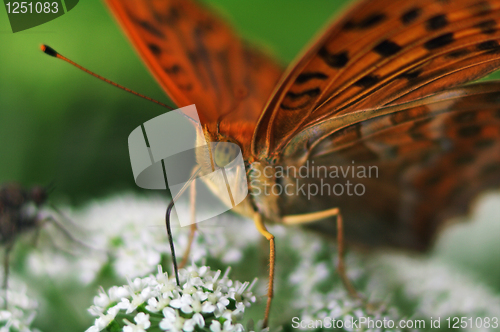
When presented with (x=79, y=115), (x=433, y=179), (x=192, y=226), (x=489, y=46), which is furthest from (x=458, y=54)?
(x=79, y=115)

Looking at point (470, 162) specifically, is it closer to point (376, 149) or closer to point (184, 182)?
point (376, 149)

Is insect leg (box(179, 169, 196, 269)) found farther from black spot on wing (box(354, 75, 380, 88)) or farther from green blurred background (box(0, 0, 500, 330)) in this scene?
black spot on wing (box(354, 75, 380, 88))

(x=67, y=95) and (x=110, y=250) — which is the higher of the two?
(x=67, y=95)

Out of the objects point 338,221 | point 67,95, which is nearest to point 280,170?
point 338,221

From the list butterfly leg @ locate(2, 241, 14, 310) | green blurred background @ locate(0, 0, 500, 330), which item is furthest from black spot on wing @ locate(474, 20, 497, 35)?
butterfly leg @ locate(2, 241, 14, 310)

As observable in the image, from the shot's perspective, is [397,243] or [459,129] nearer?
[459,129]

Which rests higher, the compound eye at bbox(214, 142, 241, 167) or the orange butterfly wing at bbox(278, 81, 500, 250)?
the compound eye at bbox(214, 142, 241, 167)

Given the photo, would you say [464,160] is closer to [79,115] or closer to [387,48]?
[387,48]

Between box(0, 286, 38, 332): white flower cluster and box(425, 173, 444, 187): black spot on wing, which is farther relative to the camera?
box(425, 173, 444, 187): black spot on wing
